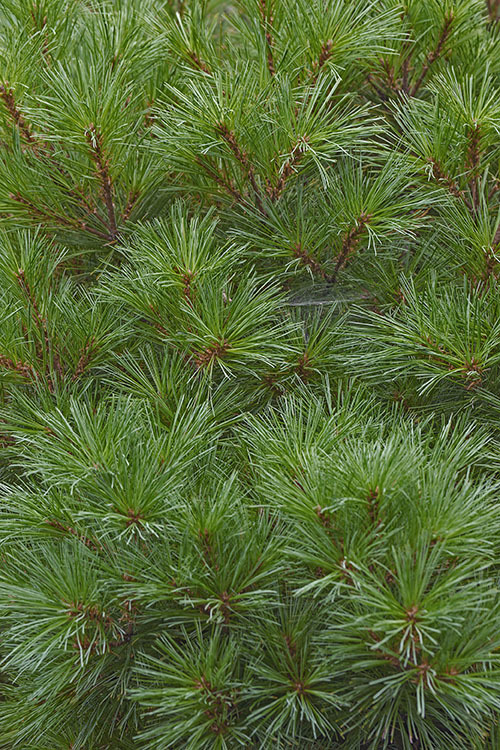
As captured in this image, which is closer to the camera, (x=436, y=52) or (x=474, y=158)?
(x=474, y=158)

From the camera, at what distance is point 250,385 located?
0.78 meters

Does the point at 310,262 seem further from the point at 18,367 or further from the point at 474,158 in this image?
the point at 18,367

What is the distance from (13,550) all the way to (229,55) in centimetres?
59

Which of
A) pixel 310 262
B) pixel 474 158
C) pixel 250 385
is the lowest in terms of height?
pixel 250 385

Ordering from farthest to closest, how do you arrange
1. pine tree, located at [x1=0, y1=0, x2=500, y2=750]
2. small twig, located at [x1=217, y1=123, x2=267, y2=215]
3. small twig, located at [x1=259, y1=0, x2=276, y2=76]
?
1. small twig, located at [x1=259, y1=0, x2=276, y2=76]
2. small twig, located at [x1=217, y1=123, x2=267, y2=215]
3. pine tree, located at [x1=0, y1=0, x2=500, y2=750]

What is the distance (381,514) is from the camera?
58 centimetres

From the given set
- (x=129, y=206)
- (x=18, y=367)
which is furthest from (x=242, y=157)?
(x=18, y=367)

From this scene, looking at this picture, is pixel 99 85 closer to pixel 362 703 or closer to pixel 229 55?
pixel 229 55

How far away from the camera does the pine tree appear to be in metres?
0.57

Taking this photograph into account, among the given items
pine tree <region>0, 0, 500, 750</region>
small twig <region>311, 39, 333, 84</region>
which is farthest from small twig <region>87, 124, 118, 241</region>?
small twig <region>311, 39, 333, 84</region>

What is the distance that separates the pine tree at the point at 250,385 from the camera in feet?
1.88

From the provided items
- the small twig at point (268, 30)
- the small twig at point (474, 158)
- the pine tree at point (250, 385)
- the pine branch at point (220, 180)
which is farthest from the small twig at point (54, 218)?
the small twig at point (474, 158)

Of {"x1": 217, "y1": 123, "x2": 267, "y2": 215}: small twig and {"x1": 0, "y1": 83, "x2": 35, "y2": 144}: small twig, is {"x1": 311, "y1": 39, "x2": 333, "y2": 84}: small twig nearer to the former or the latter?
{"x1": 217, "y1": 123, "x2": 267, "y2": 215}: small twig

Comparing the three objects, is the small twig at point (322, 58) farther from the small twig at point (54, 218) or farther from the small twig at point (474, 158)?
the small twig at point (54, 218)
